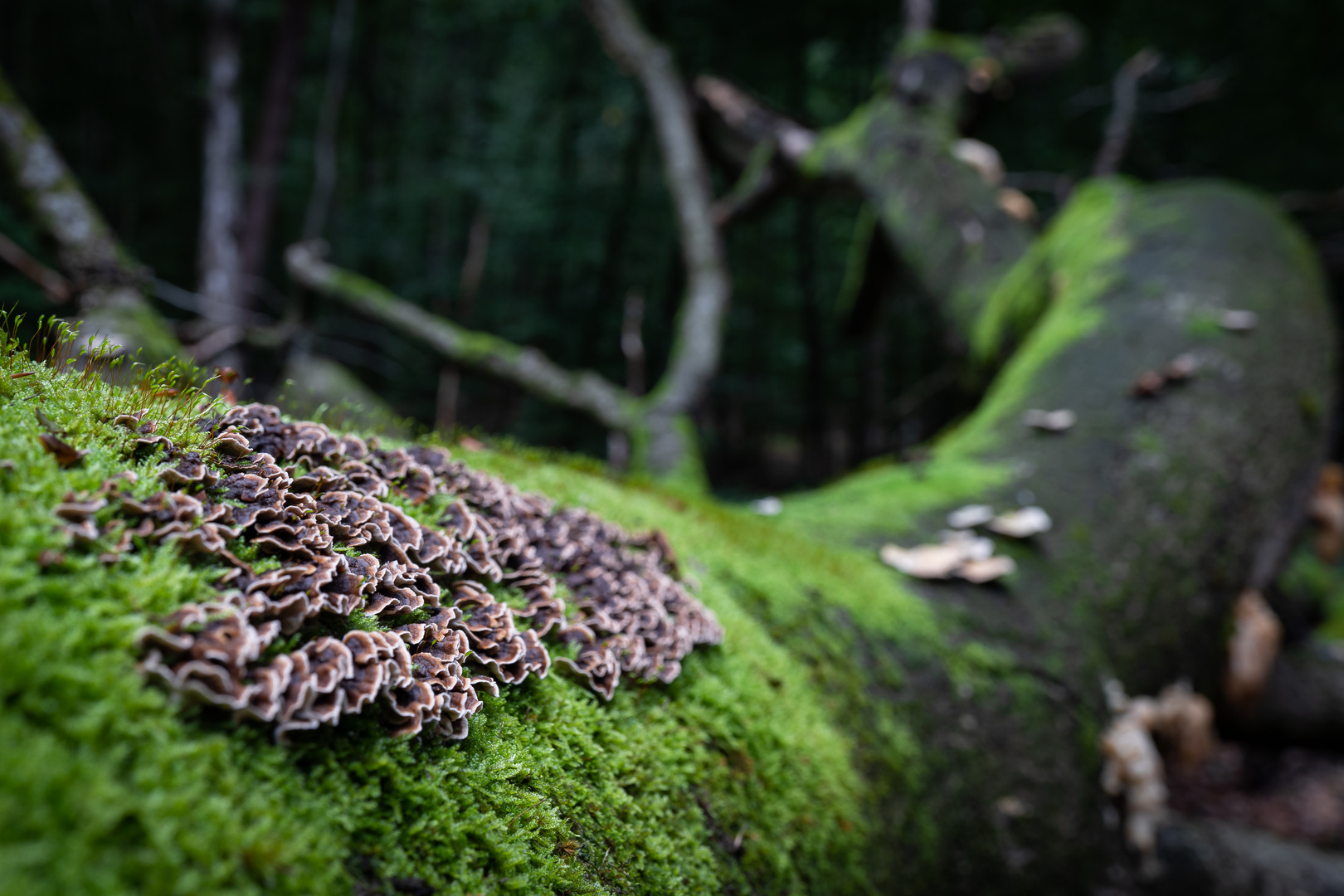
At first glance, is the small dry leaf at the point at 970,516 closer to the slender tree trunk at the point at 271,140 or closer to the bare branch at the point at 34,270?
the bare branch at the point at 34,270

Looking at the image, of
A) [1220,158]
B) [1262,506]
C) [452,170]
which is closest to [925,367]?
[1220,158]

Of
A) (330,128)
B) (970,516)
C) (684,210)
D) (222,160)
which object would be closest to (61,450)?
(970,516)

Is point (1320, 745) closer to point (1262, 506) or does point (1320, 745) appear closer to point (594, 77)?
point (1262, 506)

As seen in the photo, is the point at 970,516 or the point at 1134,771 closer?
the point at 1134,771

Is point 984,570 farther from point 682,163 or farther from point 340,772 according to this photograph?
point 682,163

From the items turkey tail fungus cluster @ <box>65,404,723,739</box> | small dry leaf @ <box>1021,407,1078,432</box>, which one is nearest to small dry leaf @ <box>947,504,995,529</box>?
small dry leaf @ <box>1021,407,1078,432</box>

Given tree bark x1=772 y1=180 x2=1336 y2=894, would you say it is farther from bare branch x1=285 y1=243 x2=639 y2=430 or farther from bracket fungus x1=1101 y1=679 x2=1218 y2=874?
bare branch x1=285 y1=243 x2=639 y2=430

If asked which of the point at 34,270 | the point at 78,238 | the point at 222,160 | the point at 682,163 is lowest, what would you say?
the point at 34,270
